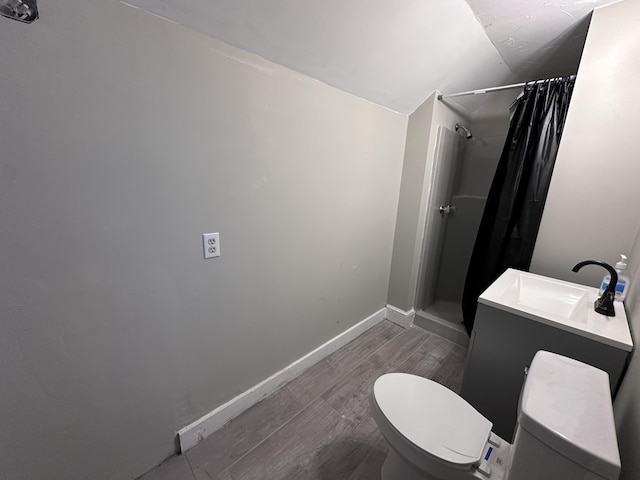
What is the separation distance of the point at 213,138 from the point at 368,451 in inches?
66.0

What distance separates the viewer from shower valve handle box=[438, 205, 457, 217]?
2.34 meters

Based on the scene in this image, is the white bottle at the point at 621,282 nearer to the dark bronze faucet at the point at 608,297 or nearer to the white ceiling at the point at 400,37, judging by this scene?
the dark bronze faucet at the point at 608,297

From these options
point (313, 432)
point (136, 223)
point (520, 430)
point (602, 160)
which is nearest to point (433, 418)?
point (520, 430)

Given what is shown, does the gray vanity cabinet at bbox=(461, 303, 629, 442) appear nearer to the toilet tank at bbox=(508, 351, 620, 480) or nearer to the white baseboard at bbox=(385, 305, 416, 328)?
the toilet tank at bbox=(508, 351, 620, 480)

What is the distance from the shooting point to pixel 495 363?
1.19 metres

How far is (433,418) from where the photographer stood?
0.97 m

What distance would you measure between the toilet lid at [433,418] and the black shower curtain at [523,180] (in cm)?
123

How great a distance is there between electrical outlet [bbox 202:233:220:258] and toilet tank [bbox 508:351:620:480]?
118 centimetres

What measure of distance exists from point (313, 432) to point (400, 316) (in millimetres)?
1298

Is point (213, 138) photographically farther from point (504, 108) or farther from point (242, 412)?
point (504, 108)

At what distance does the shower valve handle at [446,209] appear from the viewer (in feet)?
7.66

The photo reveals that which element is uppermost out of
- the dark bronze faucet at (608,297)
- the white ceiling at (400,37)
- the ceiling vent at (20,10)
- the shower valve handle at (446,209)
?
the white ceiling at (400,37)

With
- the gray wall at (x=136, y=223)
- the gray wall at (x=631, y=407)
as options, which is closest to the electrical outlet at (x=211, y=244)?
the gray wall at (x=136, y=223)

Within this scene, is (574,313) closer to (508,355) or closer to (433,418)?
(508,355)
